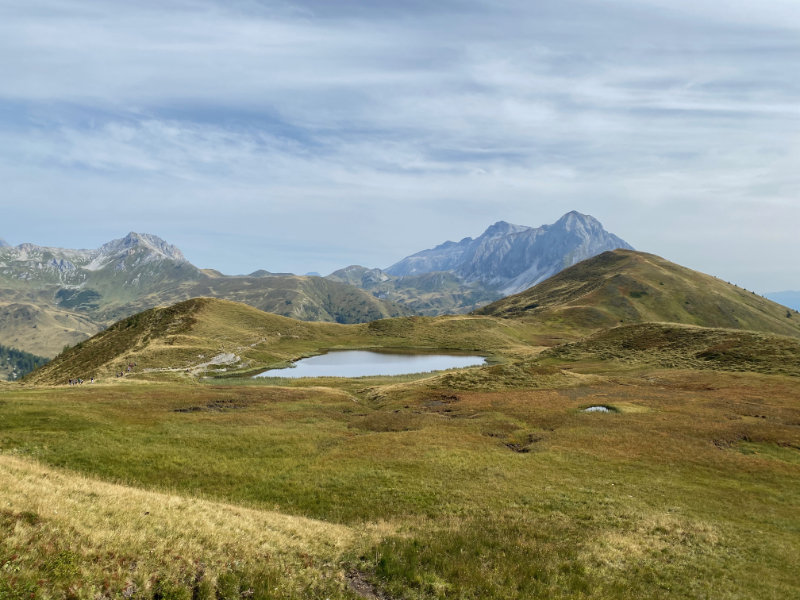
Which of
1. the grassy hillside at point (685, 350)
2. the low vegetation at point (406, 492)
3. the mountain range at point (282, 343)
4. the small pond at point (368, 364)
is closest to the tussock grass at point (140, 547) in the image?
the low vegetation at point (406, 492)

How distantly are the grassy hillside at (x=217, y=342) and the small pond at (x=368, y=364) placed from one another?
878 centimetres

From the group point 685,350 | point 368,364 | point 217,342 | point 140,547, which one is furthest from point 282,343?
point 140,547

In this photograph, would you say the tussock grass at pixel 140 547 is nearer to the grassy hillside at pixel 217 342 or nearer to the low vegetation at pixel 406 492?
the low vegetation at pixel 406 492

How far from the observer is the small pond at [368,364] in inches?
4547

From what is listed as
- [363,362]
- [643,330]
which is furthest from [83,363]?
[643,330]

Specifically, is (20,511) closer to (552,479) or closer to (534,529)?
(534,529)

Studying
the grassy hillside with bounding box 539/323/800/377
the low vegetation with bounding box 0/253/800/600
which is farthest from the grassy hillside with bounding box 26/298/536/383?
the low vegetation with bounding box 0/253/800/600

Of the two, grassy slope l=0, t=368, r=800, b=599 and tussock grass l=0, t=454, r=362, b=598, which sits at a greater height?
tussock grass l=0, t=454, r=362, b=598

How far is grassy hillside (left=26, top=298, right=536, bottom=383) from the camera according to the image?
114 m

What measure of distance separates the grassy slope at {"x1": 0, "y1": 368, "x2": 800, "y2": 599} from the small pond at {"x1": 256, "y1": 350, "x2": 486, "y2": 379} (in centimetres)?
5197

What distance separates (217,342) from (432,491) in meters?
126

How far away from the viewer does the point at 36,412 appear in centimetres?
4425

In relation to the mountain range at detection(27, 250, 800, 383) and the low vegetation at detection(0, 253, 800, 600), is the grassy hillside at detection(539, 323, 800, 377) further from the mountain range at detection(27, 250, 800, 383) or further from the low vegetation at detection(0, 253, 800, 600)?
the low vegetation at detection(0, 253, 800, 600)

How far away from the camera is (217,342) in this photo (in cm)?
13888
